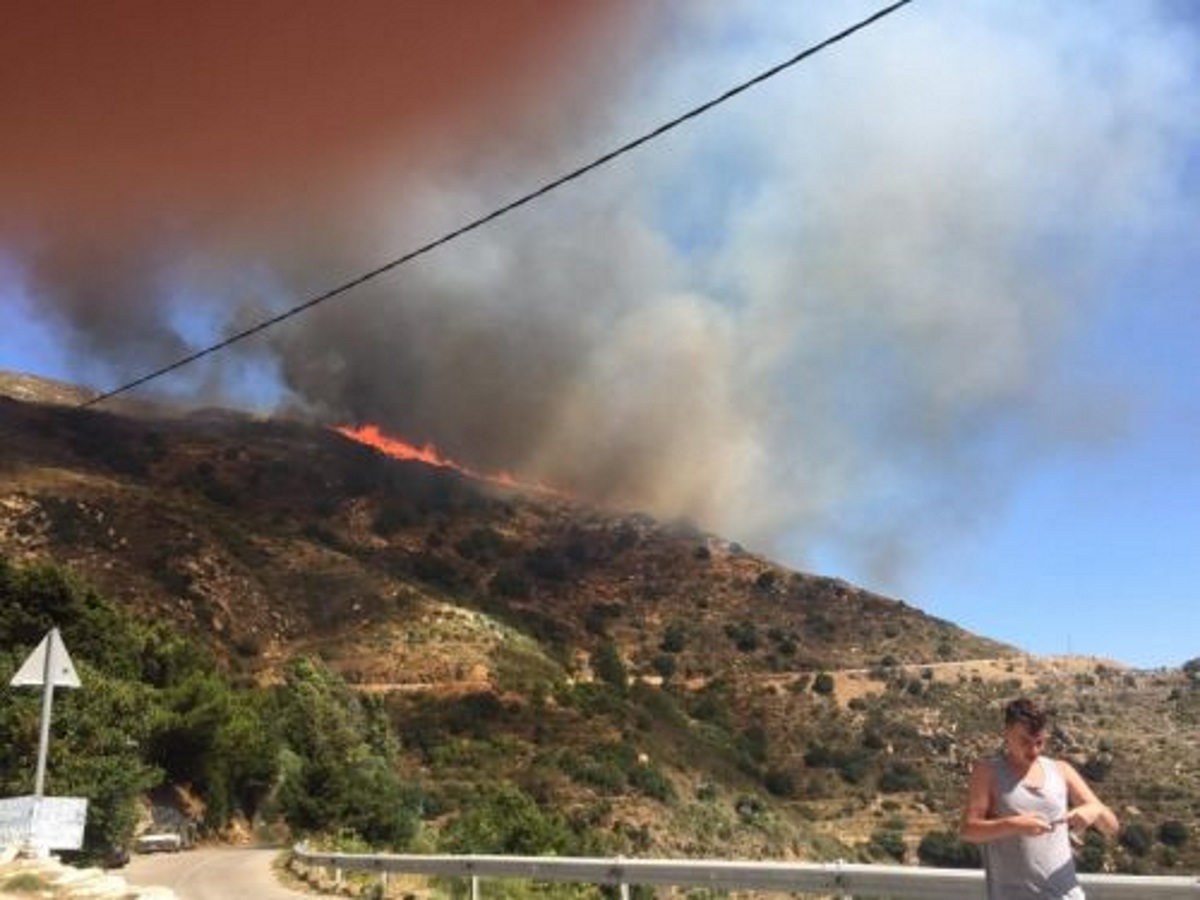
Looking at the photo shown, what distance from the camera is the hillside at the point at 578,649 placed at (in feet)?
216

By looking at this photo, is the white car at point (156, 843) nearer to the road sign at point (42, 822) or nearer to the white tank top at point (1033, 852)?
the road sign at point (42, 822)

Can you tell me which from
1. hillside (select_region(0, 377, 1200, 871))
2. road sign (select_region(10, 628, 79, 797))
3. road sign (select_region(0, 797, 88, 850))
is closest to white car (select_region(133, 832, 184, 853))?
hillside (select_region(0, 377, 1200, 871))

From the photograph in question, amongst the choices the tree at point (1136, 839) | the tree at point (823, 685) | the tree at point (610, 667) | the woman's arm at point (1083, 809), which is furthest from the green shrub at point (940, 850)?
the woman's arm at point (1083, 809)

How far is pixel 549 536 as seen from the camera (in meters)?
153

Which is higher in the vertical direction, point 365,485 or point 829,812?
point 365,485

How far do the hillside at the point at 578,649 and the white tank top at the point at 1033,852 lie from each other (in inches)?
1727

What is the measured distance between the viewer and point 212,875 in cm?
2411

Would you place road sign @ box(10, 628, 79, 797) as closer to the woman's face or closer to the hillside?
the woman's face

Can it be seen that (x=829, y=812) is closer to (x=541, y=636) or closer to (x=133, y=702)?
(x=541, y=636)

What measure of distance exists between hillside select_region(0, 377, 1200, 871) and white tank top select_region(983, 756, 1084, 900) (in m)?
43.9

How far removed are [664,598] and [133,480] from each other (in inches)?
2207

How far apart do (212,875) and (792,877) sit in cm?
1826

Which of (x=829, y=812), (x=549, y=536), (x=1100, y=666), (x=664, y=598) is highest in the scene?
(x=549, y=536)

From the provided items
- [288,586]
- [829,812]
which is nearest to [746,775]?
[829,812]
